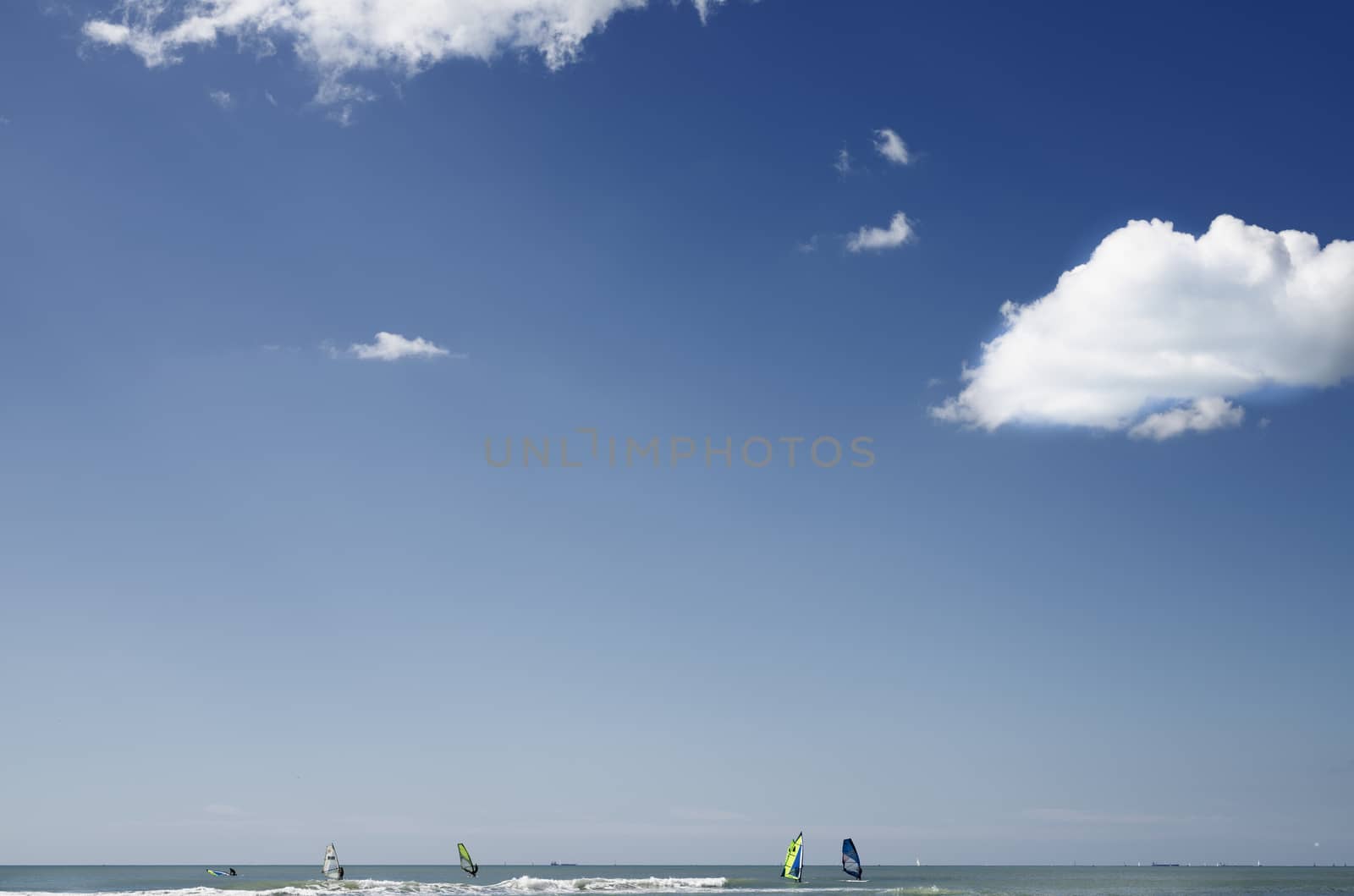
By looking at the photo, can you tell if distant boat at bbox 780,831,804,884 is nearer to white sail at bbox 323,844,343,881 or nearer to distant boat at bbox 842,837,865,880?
distant boat at bbox 842,837,865,880

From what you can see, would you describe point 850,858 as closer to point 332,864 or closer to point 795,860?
point 795,860

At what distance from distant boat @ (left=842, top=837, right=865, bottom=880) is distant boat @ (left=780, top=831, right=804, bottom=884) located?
3847 millimetres

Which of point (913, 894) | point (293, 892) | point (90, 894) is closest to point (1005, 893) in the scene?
point (913, 894)

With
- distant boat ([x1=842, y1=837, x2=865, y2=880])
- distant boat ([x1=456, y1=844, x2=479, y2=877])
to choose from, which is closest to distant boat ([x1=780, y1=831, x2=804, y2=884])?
distant boat ([x1=842, y1=837, x2=865, y2=880])

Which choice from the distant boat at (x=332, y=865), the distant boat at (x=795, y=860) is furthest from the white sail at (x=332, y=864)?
the distant boat at (x=795, y=860)

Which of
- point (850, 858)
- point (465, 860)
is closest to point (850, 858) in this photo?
point (850, 858)

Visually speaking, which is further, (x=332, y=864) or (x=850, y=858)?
(x=850, y=858)

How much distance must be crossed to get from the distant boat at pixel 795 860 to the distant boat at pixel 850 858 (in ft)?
12.6

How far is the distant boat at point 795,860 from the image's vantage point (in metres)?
82.2

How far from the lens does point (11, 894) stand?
7406 centimetres

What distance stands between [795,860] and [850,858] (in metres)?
7.97

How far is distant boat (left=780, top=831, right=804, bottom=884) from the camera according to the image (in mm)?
82188

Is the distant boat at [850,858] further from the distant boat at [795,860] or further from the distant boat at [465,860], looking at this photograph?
the distant boat at [465,860]

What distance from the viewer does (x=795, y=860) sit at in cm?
8562
